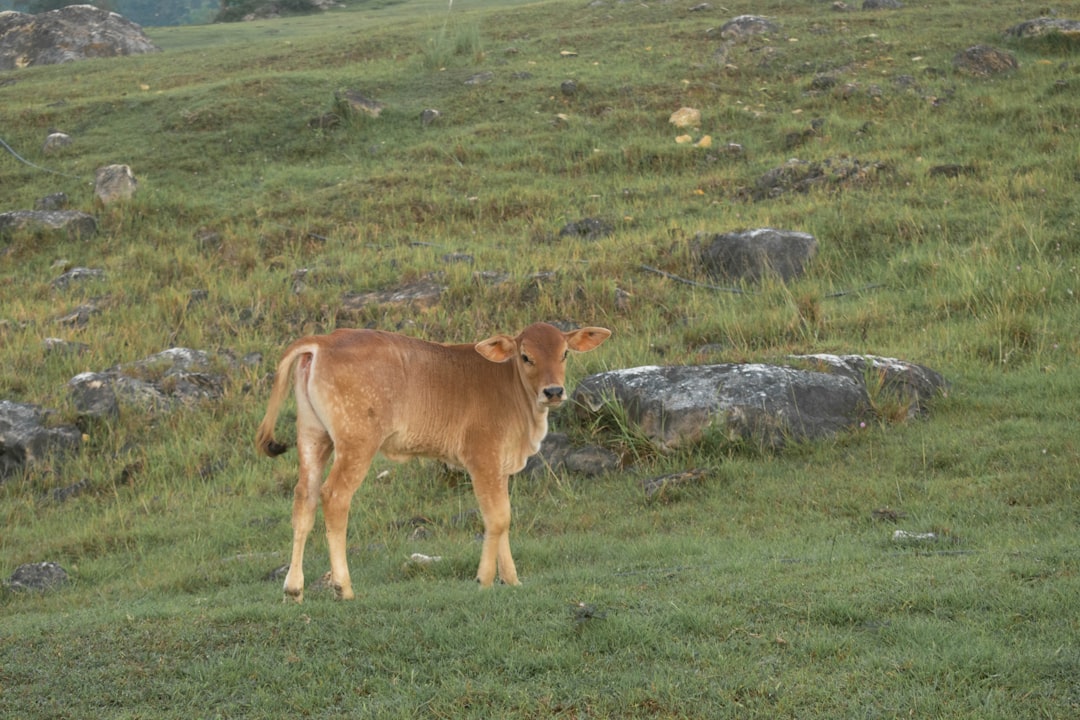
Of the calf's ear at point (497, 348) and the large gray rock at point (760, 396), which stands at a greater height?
the calf's ear at point (497, 348)

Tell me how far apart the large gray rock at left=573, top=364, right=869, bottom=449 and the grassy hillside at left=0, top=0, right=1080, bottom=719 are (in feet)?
0.78

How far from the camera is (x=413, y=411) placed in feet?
23.4

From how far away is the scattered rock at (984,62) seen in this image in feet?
62.0

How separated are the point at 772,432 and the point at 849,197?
654 cm

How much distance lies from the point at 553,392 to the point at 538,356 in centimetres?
31

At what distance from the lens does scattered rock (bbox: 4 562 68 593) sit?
27.0ft

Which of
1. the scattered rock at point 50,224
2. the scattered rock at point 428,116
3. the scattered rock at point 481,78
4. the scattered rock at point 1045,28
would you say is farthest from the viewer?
the scattered rock at point 481,78

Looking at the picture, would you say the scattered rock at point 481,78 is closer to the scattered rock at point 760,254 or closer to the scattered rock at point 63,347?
the scattered rock at point 760,254

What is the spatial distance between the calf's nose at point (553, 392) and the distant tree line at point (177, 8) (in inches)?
1585

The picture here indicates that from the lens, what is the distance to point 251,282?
14.4m

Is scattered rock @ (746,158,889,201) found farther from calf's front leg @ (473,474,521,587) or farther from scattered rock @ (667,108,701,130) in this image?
calf's front leg @ (473,474,521,587)

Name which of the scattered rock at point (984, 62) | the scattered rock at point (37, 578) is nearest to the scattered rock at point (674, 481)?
the scattered rock at point (37, 578)

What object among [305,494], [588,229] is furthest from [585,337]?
[588,229]

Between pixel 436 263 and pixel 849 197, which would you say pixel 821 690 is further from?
pixel 849 197
